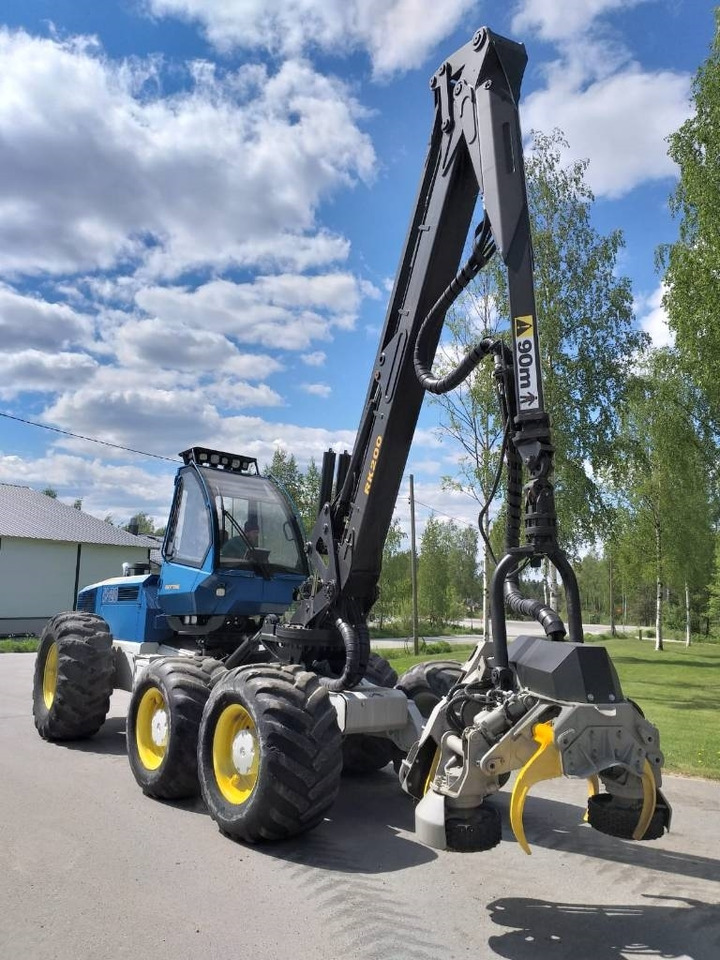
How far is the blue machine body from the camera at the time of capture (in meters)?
7.70

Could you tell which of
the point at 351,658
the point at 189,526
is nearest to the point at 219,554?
the point at 189,526

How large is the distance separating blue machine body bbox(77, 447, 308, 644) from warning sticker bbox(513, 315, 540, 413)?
399cm

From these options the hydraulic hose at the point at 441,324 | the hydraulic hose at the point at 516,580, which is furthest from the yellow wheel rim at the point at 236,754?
the hydraulic hose at the point at 441,324

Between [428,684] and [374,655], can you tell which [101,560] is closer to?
[374,655]

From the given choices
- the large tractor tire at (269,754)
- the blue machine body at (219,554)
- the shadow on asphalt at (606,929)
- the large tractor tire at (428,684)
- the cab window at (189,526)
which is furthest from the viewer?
the cab window at (189,526)

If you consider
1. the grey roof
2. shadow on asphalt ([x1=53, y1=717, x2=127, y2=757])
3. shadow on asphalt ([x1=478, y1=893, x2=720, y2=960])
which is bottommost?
shadow on asphalt ([x1=478, y1=893, x2=720, y2=960])

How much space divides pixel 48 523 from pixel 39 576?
2800 millimetres

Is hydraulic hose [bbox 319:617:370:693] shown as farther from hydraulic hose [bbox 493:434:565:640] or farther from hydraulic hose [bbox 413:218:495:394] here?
hydraulic hose [bbox 413:218:495:394]

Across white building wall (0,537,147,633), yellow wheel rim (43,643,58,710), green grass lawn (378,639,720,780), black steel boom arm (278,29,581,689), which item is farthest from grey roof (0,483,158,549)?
black steel boom arm (278,29,581,689)

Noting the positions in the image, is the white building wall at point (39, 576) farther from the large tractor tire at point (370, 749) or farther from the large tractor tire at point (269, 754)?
the large tractor tire at point (269, 754)

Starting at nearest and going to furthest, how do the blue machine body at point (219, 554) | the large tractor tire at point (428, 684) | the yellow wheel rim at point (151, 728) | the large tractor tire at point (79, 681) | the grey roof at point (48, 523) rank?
the yellow wheel rim at point (151, 728), the large tractor tire at point (428, 684), the blue machine body at point (219, 554), the large tractor tire at point (79, 681), the grey roof at point (48, 523)

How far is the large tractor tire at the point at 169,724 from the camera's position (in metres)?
6.32

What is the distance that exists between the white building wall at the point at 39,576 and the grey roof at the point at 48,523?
0.43 meters

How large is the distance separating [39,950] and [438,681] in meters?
3.98
